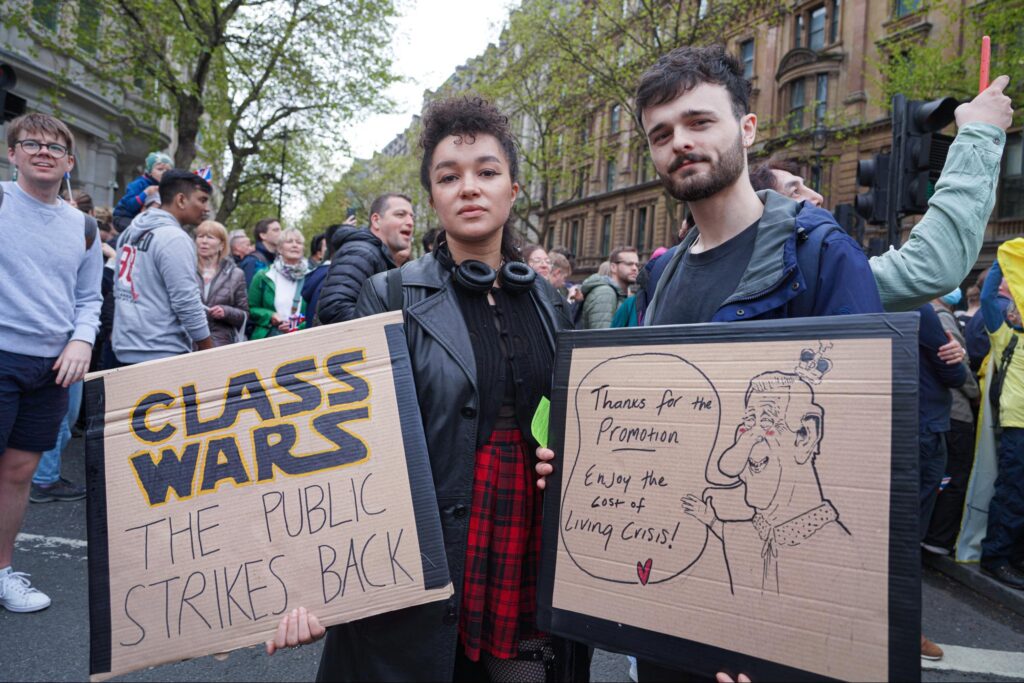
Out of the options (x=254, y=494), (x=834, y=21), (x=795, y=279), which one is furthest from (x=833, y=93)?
(x=254, y=494)

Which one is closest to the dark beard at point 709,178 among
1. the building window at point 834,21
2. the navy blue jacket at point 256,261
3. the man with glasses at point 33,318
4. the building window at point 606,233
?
the man with glasses at point 33,318

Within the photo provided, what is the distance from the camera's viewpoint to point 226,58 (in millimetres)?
15914

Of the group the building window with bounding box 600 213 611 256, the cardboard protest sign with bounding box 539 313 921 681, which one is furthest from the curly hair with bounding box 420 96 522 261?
the building window with bounding box 600 213 611 256

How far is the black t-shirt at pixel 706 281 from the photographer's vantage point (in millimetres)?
1637

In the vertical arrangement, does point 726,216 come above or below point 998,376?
above

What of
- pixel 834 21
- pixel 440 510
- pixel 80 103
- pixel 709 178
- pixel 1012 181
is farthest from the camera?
pixel 834 21

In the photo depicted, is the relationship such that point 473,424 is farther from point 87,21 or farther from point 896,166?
point 87,21

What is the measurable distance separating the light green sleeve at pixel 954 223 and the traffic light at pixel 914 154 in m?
4.06

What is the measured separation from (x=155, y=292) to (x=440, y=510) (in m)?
2.94

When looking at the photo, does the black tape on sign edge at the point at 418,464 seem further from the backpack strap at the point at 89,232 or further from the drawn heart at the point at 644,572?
the backpack strap at the point at 89,232

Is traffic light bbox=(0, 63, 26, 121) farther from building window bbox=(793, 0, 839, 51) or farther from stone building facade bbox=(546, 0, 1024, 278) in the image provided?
building window bbox=(793, 0, 839, 51)

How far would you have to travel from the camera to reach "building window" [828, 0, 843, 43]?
2475cm

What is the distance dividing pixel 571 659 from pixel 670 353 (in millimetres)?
948

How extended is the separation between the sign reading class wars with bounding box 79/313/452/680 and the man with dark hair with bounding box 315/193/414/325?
1.50 meters
